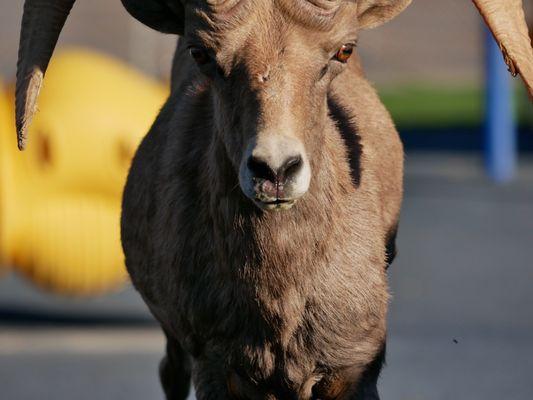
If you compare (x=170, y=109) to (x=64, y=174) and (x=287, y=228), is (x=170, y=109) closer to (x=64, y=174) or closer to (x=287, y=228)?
(x=287, y=228)

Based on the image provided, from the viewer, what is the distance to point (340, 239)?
5.90 metres

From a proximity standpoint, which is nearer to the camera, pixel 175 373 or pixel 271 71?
pixel 271 71

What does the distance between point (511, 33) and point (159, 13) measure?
1.39 metres

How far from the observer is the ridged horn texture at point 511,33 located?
233 inches

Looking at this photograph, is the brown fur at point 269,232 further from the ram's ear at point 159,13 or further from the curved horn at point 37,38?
the curved horn at point 37,38

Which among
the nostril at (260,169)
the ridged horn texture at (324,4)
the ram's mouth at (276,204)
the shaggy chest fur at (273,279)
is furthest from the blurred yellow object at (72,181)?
the nostril at (260,169)

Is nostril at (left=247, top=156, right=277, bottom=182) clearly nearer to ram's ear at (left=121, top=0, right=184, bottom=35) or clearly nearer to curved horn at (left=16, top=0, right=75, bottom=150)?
ram's ear at (left=121, top=0, right=184, bottom=35)

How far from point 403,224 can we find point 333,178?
42.6ft

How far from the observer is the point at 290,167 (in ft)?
16.7

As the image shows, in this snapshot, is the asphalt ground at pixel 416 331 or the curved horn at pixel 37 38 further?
the asphalt ground at pixel 416 331

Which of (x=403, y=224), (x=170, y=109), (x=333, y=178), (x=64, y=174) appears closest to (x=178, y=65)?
(x=170, y=109)

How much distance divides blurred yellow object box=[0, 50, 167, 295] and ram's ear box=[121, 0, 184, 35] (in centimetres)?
584

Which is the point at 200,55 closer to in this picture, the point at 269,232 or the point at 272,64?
the point at 272,64

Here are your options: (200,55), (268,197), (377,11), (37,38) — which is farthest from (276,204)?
(37,38)
